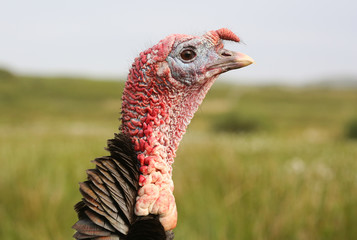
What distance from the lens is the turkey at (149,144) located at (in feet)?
3.98

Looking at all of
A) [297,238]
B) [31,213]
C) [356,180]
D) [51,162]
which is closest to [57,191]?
[31,213]

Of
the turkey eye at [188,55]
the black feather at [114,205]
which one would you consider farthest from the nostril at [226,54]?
the black feather at [114,205]

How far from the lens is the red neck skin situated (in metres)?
1.22

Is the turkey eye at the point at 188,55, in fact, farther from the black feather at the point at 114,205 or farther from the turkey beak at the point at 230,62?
the black feather at the point at 114,205

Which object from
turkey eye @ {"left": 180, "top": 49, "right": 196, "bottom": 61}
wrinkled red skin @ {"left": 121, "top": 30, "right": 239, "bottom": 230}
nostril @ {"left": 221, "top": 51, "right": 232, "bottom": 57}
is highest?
nostril @ {"left": 221, "top": 51, "right": 232, "bottom": 57}

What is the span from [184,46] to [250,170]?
2.86 metres

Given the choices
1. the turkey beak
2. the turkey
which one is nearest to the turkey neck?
the turkey

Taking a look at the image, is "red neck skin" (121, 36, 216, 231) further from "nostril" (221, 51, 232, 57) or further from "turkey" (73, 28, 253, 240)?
"nostril" (221, 51, 232, 57)

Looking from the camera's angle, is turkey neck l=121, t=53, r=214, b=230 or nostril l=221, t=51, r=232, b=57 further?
nostril l=221, t=51, r=232, b=57

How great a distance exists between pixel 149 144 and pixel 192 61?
1.17 ft

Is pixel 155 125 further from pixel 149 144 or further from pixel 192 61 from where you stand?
pixel 192 61

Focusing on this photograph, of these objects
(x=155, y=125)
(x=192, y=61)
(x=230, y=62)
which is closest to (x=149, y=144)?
(x=155, y=125)

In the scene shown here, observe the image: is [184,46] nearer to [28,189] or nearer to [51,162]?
[28,189]

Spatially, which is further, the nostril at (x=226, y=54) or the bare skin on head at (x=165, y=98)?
the nostril at (x=226, y=54)
